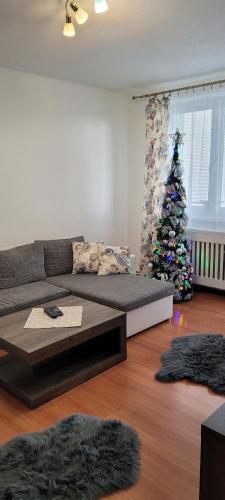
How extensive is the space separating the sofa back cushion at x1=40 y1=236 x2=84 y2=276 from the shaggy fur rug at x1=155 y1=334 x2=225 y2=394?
4.94 ft

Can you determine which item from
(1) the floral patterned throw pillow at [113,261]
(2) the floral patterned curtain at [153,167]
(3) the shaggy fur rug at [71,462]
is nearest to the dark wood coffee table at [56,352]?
(3) the shaggy fur rug at [71,462]

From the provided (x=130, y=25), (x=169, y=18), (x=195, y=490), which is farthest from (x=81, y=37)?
(x=195, y=490)

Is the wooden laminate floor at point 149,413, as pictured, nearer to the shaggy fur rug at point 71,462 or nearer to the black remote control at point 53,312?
the shaggy fur rug at point 71,462

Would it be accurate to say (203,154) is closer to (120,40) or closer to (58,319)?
(120,40)

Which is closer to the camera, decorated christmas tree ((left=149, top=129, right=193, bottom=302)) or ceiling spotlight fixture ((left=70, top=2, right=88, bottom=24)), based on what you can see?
ceiling spotlight fixture ((left=70, top=2, right=88, bottom=24))

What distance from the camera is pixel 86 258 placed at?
390 centimetres

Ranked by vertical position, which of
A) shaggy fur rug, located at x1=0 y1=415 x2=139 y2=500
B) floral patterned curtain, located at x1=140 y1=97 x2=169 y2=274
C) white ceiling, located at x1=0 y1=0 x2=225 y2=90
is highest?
white ceiling, located at x1=0 y1=0 x2=225 y2=90

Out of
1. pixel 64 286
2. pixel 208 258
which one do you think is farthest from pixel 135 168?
pixel 64 286

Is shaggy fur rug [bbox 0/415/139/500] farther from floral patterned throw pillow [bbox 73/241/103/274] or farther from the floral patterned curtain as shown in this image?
the floral patterned curtain

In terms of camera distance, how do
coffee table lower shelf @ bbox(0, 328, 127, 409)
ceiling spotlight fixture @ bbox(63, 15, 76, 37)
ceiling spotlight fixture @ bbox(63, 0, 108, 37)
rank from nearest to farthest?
ceiling spotlight fixture @ bbox(63, 0, 108, 37)
ceiling spotlight fixture @ bbox(63, 15, 76, 37)
coffee table lower shelf @ bbox(0, 328, 127, 409)

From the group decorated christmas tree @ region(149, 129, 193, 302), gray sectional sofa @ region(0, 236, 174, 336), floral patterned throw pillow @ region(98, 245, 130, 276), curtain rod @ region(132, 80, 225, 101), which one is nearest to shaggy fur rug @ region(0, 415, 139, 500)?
gray sectional sofa @ region(0, 236, 174, 336)

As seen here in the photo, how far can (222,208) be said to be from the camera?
410cm

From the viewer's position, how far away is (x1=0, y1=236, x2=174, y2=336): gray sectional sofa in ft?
10.2

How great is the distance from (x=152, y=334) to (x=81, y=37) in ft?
8.40
